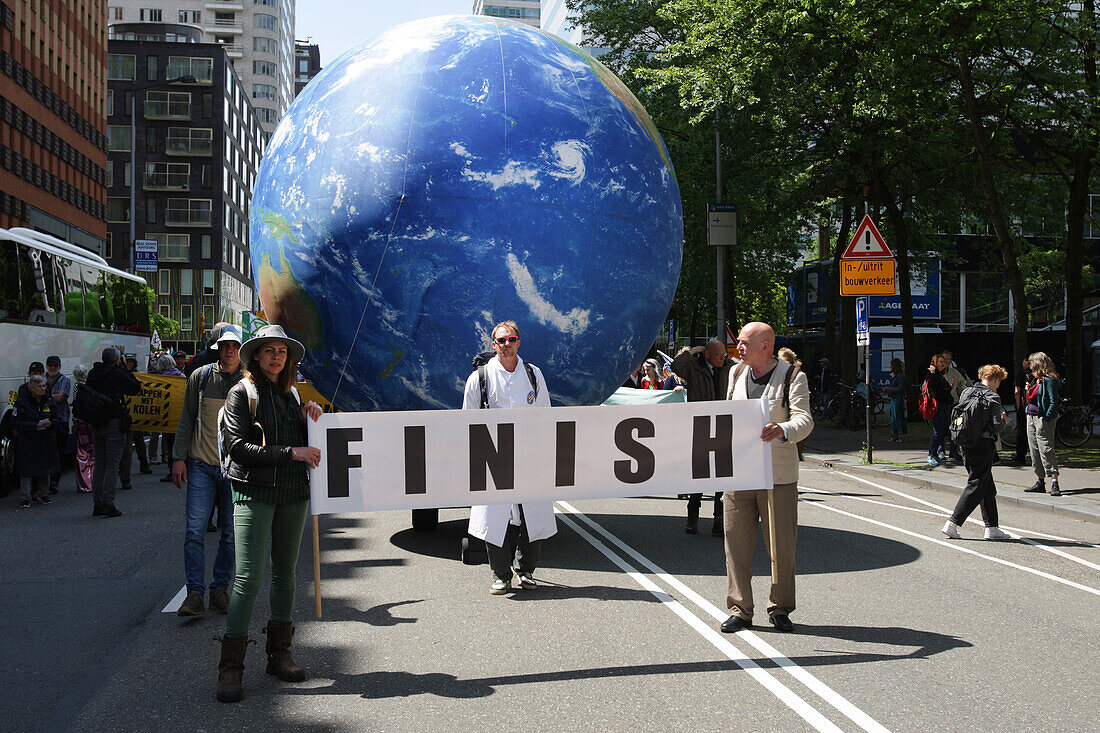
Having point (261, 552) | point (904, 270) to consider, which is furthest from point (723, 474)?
point (904, 270)

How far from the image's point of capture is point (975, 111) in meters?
16.9

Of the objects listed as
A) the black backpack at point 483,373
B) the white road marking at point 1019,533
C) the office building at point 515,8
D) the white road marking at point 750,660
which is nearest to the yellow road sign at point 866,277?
the white road marking at point 1019,533

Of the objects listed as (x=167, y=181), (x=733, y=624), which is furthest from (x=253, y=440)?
(x=167, y=181)

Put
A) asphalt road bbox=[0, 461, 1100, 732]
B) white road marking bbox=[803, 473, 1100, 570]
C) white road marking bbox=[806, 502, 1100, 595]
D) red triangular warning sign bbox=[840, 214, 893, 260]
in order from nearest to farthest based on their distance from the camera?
asphalt road bbox=[0, 461, 1100, 732] < white road marking bbox=[806, 502, 1100, 595] < white road marking bbox=[803, 473, 1100, 570] < red triangular warning sign bbox=[840, 214, 893, 260]

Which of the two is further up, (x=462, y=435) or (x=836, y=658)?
(x=462, y=435)

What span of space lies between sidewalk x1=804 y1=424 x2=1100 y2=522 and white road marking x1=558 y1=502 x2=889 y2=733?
20.6 ft

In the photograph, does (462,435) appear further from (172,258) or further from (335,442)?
(172,258)

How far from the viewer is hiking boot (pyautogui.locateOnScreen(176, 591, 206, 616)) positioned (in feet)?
21.4

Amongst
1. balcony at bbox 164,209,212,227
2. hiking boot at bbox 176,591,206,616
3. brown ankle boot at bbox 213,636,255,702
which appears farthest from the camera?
balcony at bbox 164,209,212,227

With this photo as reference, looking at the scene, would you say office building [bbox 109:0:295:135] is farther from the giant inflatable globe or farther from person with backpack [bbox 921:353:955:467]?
the giant inflatable globe

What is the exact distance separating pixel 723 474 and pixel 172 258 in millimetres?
75785

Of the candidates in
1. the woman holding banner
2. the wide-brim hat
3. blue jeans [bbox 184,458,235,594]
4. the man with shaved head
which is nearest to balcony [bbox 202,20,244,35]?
the man with shaved head

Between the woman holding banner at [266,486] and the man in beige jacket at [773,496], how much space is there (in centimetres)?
263

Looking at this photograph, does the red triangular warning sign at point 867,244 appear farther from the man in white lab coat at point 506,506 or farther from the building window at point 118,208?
the building window at point 118,208
